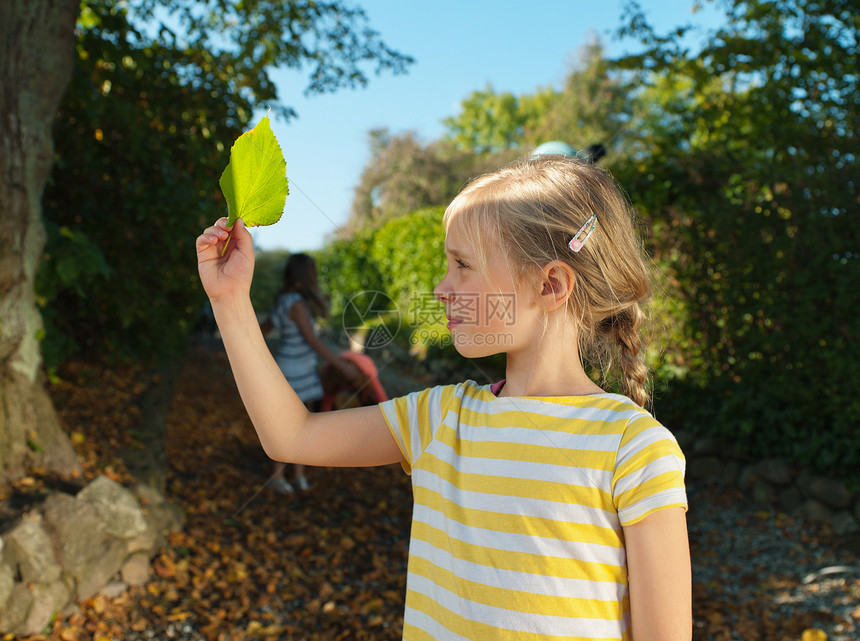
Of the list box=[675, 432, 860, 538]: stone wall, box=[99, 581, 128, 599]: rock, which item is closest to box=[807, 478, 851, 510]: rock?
box=[675, 432, 860, 538]: stone wall

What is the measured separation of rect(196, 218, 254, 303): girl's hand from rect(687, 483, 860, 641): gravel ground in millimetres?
3376

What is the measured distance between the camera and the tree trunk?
367 cm

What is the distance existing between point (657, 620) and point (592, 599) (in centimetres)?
12

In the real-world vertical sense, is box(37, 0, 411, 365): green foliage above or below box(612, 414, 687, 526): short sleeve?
above

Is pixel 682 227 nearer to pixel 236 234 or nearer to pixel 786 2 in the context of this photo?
pixel 786 2

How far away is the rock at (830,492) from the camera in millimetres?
4742

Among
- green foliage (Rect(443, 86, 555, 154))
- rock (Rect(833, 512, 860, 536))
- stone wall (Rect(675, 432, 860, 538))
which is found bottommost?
rock (Rect(833, 512, 860, 536))

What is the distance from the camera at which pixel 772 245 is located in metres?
5.18

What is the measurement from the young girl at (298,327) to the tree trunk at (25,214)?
166 cm

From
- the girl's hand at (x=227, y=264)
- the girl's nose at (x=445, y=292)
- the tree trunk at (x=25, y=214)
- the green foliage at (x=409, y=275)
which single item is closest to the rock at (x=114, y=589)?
the tree trunk at (x=25, y=214)

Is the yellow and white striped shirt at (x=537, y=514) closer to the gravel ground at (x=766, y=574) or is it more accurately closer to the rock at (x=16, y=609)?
the rock at (x=16, y=609)

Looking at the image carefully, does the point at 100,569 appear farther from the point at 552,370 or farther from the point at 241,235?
the point at 552,370

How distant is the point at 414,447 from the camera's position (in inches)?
55.6

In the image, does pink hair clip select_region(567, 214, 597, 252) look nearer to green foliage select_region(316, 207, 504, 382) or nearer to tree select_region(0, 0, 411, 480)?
tree select_region(0, 0, 411, 480)
